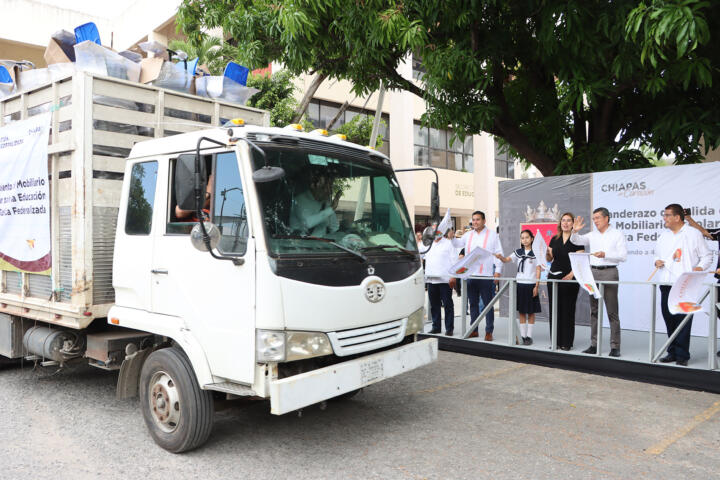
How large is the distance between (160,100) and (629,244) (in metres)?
6.94

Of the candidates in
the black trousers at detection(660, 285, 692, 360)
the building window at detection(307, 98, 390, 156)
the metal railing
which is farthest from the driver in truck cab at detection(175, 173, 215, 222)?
the building window at detection(307, 98, 390, 156)

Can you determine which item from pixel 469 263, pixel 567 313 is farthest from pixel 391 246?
pixel 469 263

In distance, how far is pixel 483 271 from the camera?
319 inches

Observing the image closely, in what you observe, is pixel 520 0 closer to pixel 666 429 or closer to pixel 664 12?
pixel 664 12

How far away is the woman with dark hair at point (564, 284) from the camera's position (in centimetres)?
695

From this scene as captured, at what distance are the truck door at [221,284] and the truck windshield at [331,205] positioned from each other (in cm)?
21

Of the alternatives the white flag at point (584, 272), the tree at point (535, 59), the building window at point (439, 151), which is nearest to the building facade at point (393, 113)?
the building window at point (439, 151)

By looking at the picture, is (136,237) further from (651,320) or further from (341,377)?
(651,320)

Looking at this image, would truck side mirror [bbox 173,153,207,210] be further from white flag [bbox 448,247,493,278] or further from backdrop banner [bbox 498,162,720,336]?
backdrop banner [bbox 498,162,720,336]

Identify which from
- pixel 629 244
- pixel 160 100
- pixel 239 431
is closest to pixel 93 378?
pixel 239 431

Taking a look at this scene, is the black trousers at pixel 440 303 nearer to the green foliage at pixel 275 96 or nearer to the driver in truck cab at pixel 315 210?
the driver in truck cab at pixel 315 210

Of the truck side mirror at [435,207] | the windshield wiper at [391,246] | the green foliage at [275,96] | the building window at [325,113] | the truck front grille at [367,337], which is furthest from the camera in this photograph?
the building window at [325,113]

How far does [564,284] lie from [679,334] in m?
1.41

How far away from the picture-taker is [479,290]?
26.2ft
